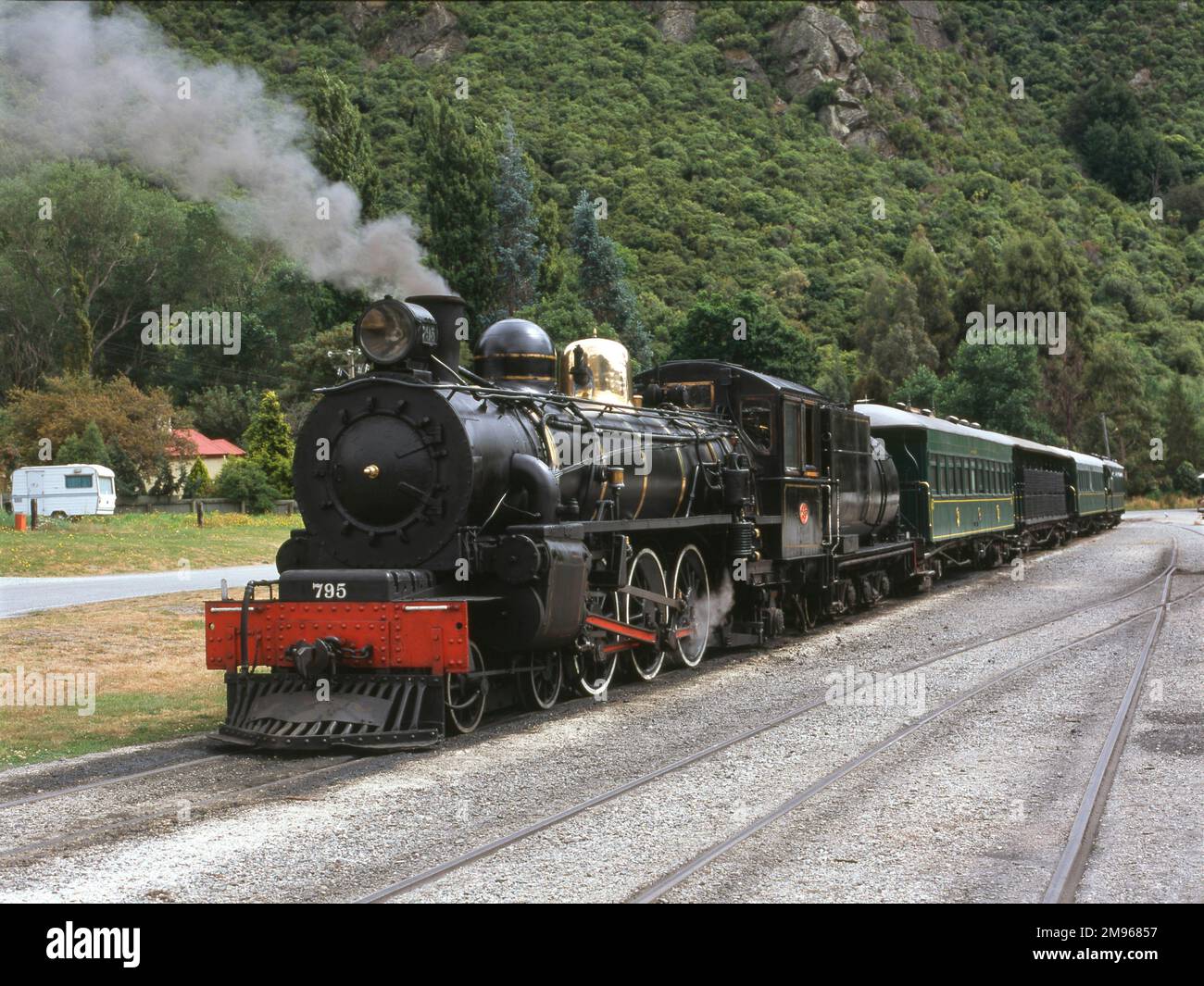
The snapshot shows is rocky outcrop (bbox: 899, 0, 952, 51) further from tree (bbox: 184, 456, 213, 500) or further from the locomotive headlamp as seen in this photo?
the locomotive headlamp

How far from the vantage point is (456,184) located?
93.0 ft

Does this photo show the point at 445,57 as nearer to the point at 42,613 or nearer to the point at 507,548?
the point at 42,613

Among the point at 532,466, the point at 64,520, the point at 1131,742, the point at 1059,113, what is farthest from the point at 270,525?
the point at 1059,113

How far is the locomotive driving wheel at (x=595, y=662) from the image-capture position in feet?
37.9

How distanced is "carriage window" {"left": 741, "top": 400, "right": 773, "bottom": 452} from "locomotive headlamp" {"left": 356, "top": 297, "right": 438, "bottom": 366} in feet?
21.2

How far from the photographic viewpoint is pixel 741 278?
78250mm

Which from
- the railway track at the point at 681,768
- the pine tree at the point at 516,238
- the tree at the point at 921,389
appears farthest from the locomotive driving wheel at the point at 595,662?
the tree at the point at 921,389

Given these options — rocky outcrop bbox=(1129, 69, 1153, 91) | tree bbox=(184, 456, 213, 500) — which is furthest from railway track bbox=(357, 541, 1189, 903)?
rocky outcrop bbox=(1129, 69, 1153, 91)

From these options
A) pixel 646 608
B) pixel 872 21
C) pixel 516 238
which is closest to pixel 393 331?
pixel 646 608

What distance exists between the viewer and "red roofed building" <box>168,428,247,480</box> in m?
53.2

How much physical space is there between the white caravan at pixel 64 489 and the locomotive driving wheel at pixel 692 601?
33.7 meters

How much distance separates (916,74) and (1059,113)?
22617 millimetres

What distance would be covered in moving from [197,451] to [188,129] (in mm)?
44607

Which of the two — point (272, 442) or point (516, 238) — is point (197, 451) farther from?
point (516, 238)
